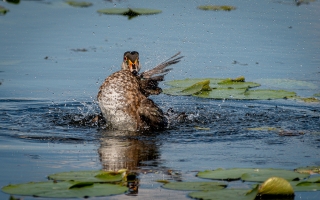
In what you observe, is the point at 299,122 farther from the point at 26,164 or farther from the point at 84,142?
the point at 26,164

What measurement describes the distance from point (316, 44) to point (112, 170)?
→ 8.31 meters

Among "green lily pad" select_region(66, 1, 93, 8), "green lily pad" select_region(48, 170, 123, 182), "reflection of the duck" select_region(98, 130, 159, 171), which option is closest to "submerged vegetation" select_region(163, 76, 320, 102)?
"reflection of the duck" select_region(98, 130, 159, 171)

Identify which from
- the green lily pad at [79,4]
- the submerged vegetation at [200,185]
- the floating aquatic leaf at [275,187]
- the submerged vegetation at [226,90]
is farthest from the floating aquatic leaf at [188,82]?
the green lily pad at [79,4]

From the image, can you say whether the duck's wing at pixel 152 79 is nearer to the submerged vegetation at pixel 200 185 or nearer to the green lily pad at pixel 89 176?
the submerged vegetation at pixel 200 185

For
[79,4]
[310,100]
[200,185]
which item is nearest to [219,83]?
[310,100]

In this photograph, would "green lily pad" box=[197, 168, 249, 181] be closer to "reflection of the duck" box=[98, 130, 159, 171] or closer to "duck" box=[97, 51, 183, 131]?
"reflection of the duck" box=[98, 130, 159, 171]

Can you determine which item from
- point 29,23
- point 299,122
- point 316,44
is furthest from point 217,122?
point 29,23

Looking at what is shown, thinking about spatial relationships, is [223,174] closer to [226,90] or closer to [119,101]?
[119,101]

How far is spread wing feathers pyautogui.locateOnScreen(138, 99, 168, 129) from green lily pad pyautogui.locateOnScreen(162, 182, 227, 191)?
9.60 ft

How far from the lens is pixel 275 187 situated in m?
6.33

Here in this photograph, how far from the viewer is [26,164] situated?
7.66 m

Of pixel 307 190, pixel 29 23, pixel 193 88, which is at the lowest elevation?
pixel 307 190

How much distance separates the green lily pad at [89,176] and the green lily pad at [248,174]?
2.62ft

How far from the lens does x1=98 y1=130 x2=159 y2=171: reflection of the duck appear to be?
308 inches
